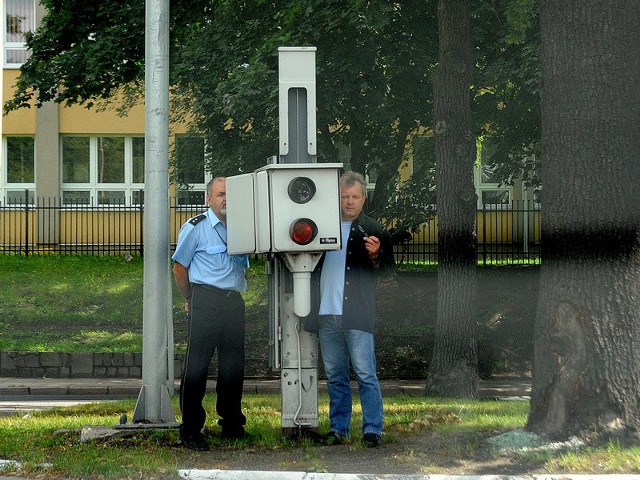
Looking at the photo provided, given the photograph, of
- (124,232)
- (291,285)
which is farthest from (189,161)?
(291,285)

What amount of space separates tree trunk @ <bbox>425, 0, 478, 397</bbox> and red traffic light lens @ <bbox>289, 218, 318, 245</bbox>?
6.34 metres

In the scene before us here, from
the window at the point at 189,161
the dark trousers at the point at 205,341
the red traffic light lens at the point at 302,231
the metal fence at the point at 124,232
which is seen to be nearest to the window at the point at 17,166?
the metal fence at the point at 124,232

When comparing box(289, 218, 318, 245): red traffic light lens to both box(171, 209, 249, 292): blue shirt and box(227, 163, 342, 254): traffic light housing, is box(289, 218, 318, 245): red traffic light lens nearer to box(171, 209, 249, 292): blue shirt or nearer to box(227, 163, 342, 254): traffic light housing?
box(227, 163, 342, 254): traffic light housing

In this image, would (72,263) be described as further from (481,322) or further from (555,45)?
(555,45)

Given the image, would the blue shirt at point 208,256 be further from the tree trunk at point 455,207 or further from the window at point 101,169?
the window at point 101,169

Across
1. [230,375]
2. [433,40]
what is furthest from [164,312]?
[433,40]

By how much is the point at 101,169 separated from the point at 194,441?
26.5 meters

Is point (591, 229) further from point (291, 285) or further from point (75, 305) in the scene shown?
point (75, 305)

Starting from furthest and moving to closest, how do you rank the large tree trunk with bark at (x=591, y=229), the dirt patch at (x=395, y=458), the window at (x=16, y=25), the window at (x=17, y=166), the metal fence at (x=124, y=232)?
the window at (x=17, y=166)
the window at (x=16, y=25)
the metal fence at (x=124, y=232)
the large tree trunk with bark at (x=591, y=229)
the dirt patch at (x=395, y=458)

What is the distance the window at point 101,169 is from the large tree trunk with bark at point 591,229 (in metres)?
26.3

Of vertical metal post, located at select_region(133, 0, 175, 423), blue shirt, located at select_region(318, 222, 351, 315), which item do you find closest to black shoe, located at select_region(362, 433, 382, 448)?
blue shirt, located at select_region(318, 222, 351, 315)

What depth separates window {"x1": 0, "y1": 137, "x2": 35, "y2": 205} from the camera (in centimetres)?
3281

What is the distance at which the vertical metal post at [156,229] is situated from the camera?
27.2 feet

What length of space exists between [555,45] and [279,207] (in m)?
2.13
